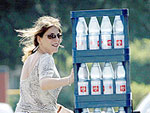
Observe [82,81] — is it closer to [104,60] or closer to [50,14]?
[104,60]

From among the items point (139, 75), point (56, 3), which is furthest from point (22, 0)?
point (139, 75)

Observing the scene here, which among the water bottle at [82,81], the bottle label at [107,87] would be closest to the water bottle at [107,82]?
the bottle label at [107,87]

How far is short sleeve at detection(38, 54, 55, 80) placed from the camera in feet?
12.4

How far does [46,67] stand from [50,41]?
0.27 meters

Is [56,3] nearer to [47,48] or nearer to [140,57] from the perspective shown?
[140,57]

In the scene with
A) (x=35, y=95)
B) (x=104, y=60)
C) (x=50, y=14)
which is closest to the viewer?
(x=104, y=60)

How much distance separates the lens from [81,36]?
3.78 m

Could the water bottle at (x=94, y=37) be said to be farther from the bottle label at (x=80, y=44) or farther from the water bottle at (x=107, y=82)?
the water bottle at (x=107, y=82)

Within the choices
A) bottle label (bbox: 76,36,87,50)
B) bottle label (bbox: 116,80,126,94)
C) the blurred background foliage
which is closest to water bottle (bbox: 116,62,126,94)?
bottle label (bbox: 116,80,126,94)

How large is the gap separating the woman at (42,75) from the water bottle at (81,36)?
0.72 ft

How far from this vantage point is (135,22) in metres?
19.0

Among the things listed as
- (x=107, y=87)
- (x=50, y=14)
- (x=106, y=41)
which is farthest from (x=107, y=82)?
(x=50, y=14)

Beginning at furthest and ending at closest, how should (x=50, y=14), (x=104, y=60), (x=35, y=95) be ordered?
1. (x=50, y=14)
2. (x=35, y=95)
3. (x=104, y=60)

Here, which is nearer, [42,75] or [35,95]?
[42,75]
